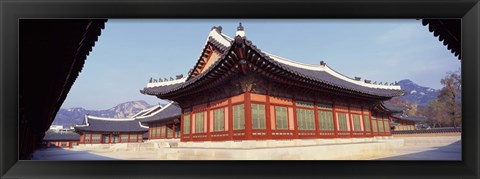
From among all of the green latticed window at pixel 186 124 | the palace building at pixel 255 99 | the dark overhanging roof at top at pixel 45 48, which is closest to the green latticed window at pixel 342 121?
the palace building at pixel 255 99

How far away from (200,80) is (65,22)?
755 cm

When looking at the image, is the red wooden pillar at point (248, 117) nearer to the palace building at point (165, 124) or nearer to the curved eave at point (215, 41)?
the curved eave at point (215, 41)

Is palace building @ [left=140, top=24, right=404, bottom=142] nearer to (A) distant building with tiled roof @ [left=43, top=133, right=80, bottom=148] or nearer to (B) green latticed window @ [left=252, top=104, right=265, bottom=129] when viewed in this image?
(B) green latticed window @ [left=252, top=104, right=265, bottom=129]

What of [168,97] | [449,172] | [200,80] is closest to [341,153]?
[200,80]

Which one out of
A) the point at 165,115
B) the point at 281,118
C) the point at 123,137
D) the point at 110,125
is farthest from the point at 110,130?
the point at 281,118

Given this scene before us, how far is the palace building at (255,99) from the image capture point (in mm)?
10289

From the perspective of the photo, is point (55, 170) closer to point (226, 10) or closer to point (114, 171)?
point (114, 171)

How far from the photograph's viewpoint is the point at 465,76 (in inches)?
170

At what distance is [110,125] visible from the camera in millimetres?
36000

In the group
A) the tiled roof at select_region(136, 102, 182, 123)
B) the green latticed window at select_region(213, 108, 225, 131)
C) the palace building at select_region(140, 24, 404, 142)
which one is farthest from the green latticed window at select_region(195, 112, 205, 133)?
the tiled roof at select_region(136, 102, 182, 123)

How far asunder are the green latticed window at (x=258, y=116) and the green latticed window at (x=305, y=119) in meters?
2.06

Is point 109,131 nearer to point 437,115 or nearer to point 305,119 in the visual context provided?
point 305,119

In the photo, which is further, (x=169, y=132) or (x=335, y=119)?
(x=169, y=132)

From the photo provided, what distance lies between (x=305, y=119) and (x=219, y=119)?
3.56 metres
